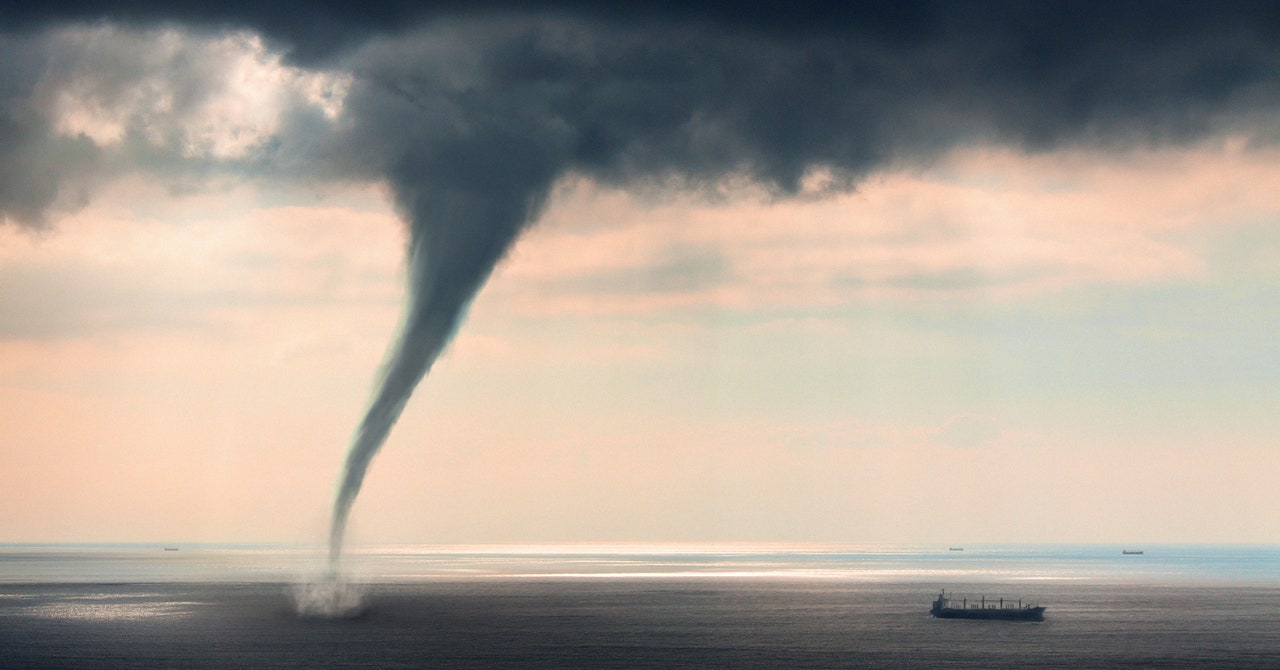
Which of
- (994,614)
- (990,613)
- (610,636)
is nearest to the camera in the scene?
(610,636)

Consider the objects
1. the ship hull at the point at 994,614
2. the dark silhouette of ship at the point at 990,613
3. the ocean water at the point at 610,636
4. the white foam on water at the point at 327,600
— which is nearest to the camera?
the ocean water at the point at 610,636

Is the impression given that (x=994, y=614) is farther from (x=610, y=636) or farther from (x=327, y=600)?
(x=327, y=600)

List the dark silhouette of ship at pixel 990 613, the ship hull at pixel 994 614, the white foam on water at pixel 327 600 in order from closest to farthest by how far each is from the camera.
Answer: the white foam on water at pixel 327 600 < the ship hull at pixel 994 614 < the dark silhouette of ship at pixel 990 613

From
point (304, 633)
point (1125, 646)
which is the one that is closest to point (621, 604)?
point (304, 633)

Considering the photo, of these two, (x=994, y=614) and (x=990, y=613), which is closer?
(x=994, y=614)

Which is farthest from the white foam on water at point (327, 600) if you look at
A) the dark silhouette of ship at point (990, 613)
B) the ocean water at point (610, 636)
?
the dark silhouette of ship at point (990, 613)

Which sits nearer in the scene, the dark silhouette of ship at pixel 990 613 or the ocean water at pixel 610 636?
the ocean water at pixel 610 636

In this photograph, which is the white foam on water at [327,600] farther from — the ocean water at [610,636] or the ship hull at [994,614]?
the ship hull at [994,614]

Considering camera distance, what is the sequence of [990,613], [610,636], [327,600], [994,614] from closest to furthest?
[610,636] < [327,600] < [994,614] < [990,613]

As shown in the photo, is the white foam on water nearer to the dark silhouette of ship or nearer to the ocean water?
the ocean water

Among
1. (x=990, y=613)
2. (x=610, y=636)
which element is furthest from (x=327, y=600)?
(x=990, y=613)

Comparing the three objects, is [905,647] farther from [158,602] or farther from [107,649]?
[158,602]
